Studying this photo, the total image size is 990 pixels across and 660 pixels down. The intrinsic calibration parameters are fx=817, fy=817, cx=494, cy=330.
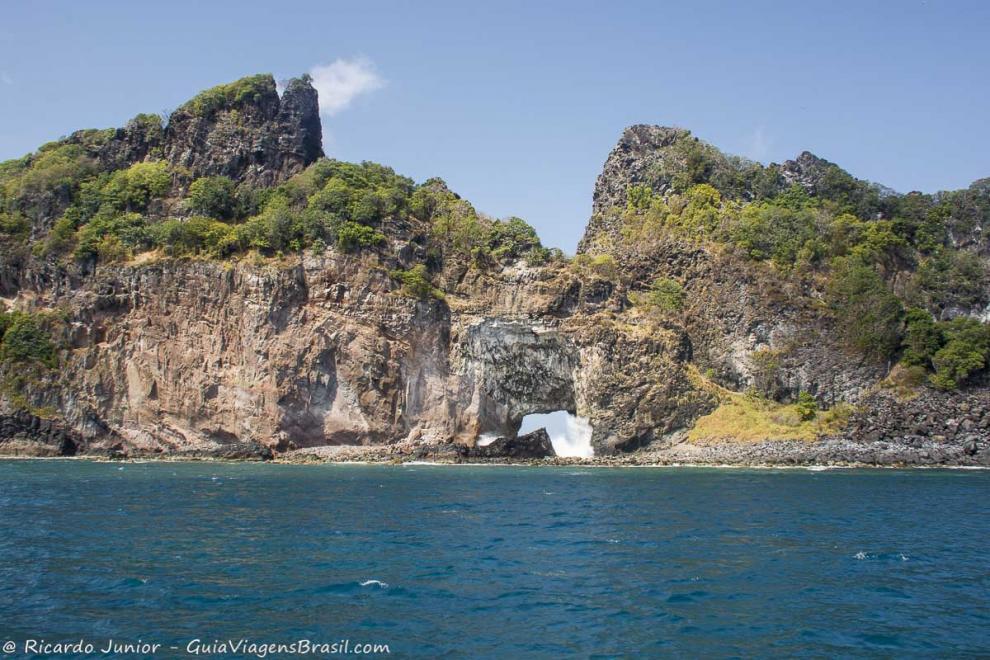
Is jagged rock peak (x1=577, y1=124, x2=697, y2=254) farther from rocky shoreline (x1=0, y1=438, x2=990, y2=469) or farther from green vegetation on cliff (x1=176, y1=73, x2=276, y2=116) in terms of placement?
green vegetation on cliff (x1=176, y1=73, x2=276, y2=116)

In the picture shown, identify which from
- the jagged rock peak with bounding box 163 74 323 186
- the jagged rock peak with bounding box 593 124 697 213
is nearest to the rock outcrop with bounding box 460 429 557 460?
the jagged rock peak with bounding box 593 124 697 213

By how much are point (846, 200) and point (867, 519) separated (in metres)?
62.8

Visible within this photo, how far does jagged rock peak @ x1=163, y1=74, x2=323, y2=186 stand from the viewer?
83.5m

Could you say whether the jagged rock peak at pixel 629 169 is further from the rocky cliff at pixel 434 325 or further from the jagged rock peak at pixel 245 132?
the jagged rock peak at pixel 245 132

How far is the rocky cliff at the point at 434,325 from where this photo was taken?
67688 millimetres

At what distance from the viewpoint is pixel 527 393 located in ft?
236

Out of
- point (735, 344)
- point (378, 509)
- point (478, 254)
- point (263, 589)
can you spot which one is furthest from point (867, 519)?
point (478, 254)

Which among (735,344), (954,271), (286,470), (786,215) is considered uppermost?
(786,215)

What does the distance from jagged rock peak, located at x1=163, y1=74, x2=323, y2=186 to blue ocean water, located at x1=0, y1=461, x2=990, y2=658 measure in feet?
159

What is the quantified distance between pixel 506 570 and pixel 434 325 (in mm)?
50796

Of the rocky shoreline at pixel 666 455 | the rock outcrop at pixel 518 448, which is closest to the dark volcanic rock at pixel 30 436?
the rocky shoreline at pixel 666 455

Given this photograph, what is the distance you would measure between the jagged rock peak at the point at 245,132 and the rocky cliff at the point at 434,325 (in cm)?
106

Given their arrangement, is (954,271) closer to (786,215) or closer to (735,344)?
(786,215)

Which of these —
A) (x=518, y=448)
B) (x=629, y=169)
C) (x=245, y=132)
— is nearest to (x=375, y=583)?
(x=518, y=448)
